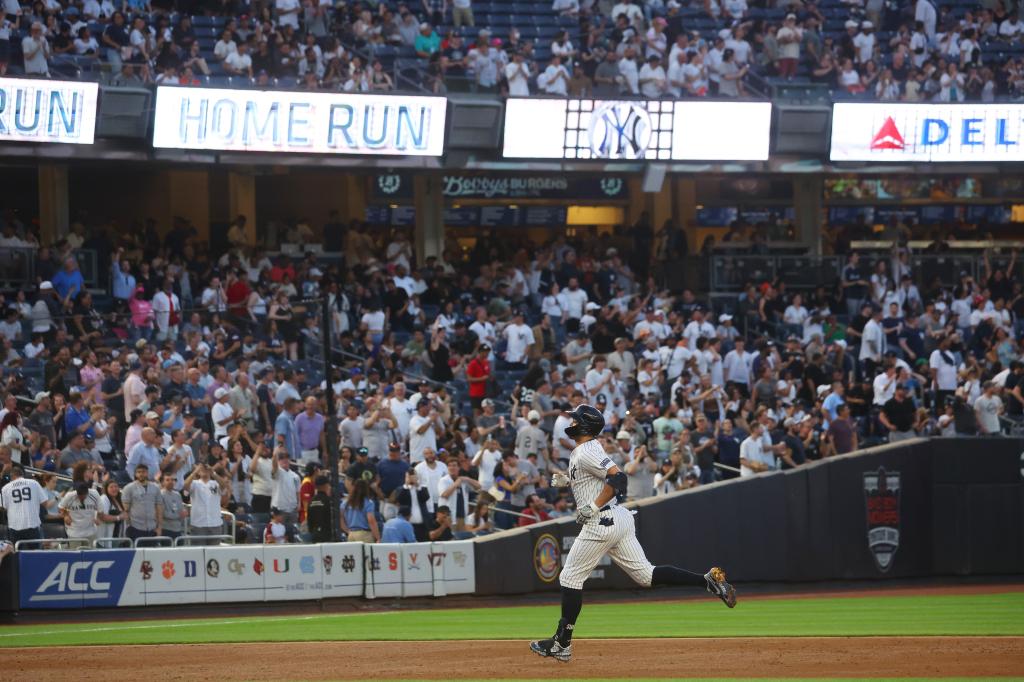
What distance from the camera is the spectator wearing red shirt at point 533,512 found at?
63.0 feet

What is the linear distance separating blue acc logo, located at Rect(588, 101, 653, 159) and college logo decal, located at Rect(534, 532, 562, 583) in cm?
996

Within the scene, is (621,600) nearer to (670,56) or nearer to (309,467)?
(309,467)

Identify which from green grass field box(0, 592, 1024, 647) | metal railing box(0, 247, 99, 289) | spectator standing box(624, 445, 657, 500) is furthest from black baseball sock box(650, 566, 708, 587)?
metal railing box(0, 247, 99, 289)

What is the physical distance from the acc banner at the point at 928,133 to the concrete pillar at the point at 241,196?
1119 cm

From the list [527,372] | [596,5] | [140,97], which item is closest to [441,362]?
[527,372]

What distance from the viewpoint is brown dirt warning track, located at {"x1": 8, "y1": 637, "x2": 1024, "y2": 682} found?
10203 mm

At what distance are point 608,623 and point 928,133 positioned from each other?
16119 millimetres

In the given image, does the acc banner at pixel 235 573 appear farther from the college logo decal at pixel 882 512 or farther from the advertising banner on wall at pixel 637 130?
the advertising banner on wall at pixel 637 130

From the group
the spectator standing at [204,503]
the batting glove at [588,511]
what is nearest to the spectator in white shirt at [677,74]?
the spectator standing at [204,503]

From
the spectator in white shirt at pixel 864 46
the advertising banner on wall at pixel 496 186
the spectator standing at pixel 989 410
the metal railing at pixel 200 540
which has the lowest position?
the metal railing at pixel 200 540

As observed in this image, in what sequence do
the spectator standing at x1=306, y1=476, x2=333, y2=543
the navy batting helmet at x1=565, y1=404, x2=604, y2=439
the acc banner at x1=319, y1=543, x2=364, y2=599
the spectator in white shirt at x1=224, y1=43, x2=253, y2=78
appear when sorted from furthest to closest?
the spectator in white shirt at x1=224, y1=43, x2=253, y2=78 < the spectator standing at x1=306, y1=476, x2=333, y2=543 < the acc banner at x1=319, y1=543, x2=364, y2=599 < the navy batting helmet at x1=565, y1=404, x2=604, y2=439

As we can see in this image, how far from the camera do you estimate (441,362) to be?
23.0m

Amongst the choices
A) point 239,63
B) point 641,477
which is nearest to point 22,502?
point 641,477

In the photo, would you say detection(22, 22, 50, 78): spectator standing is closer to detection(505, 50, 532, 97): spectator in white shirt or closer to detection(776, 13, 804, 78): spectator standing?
detection(505, 50, 532, 97): spectator in white shirt
